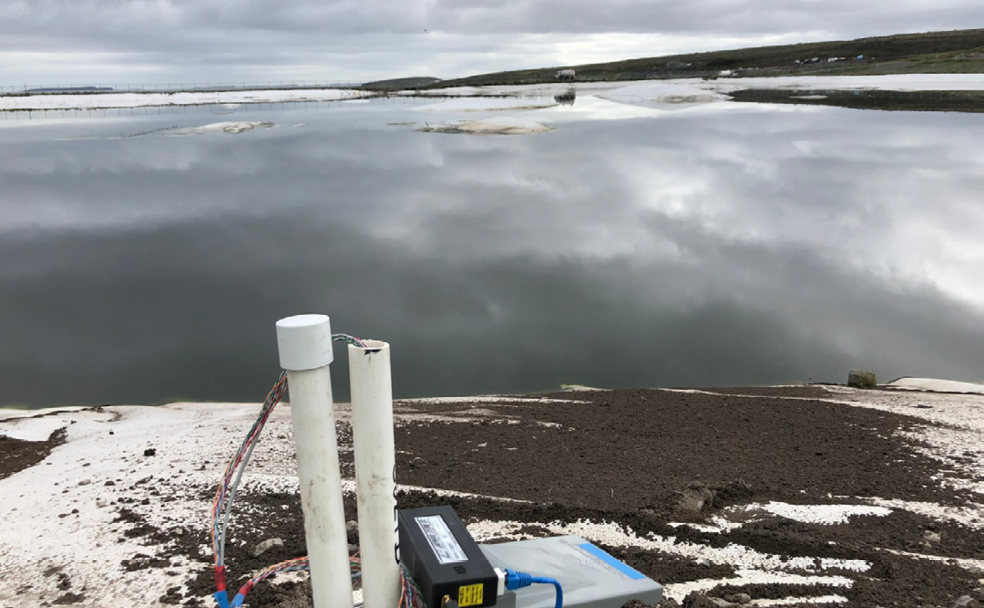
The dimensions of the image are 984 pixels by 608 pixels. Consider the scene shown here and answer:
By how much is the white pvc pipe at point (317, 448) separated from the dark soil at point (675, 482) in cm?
133

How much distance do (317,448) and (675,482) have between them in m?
4.04

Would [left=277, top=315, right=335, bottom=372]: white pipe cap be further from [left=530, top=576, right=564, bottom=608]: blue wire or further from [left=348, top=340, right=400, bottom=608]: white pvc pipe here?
[left=530, top=576, right=564, bottom=608]: blue wire

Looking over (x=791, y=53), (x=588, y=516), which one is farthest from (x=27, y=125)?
(x=791, y=53)

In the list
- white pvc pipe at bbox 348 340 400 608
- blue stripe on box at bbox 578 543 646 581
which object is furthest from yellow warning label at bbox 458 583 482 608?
blue stripe on box at bbox 578 543 646 581

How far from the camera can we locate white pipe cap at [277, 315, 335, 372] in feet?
8.68

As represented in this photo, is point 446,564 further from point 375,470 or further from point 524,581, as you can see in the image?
Result: point 375,470

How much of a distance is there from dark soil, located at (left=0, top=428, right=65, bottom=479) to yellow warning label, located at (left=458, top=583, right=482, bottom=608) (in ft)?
19.3

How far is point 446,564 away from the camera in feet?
9.75

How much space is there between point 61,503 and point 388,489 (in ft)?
14.1

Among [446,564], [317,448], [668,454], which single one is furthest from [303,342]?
[668,454]

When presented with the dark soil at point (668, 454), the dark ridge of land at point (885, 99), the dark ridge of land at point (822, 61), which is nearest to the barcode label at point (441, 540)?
the dark soil at point (668, 454)

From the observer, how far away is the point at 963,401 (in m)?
8.42

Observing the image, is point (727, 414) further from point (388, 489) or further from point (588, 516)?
point (388, 489)

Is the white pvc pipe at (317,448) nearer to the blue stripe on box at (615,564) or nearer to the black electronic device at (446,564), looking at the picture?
the black electronic device at (446,564)
